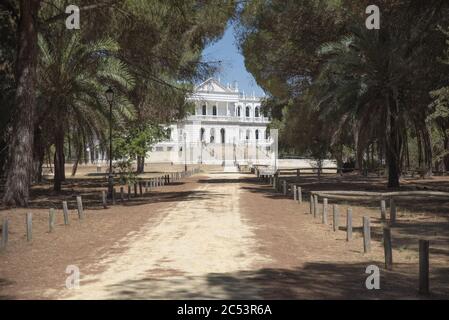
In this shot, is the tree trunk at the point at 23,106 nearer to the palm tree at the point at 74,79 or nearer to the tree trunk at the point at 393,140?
the palm tree at the point at 74,79

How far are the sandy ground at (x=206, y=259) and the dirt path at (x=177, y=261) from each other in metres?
0.01

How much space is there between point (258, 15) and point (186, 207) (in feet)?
52.1

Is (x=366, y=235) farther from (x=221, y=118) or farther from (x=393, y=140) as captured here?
(x=221, y=118)

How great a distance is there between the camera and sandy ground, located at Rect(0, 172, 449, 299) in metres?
7.96

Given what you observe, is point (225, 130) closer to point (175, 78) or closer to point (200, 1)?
point (175, 78)

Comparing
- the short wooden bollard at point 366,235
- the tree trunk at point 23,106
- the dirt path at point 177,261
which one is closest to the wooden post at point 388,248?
the short wooden bollard at point 366,235

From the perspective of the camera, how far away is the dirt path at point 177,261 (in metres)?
7.75

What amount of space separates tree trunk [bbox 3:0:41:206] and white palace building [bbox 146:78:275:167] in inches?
3018

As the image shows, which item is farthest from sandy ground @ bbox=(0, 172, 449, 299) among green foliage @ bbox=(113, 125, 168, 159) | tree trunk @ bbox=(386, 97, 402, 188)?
green foliage @ bbox=(113, 125, 168, 159)

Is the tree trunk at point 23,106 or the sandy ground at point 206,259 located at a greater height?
the tree trunk at point 23,106

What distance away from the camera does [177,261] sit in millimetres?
10188

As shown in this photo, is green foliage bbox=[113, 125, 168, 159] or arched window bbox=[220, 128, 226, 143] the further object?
arched window bbox=[220, 128, 226, 143]

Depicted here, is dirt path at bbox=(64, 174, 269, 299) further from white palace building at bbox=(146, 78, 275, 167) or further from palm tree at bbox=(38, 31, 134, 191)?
white palace building at bbox=(146, 78, 275, 167)

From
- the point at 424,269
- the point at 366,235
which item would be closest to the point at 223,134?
the point at 366,235
